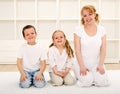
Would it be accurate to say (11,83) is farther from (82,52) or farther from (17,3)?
(17,3)

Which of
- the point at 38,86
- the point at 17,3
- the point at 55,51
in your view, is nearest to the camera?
the point at 38,86

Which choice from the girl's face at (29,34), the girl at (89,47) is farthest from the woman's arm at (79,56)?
the girl's face at (29,34)

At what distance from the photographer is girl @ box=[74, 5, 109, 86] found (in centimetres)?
268

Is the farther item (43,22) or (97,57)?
(43,22)

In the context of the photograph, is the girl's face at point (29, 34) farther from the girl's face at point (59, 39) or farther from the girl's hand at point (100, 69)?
the girl's hand at point (100, 69)

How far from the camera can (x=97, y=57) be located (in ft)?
9.02

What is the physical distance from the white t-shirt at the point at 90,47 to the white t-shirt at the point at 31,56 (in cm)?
36

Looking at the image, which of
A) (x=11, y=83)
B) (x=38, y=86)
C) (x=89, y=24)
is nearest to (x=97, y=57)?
(x=89, y=24)

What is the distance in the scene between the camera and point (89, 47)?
2719mm

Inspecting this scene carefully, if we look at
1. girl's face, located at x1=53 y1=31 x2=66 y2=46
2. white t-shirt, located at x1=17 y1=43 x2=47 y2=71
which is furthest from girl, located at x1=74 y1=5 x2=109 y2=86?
white t-shirt, located at x1=17 y1=43 x2=47 y2=71

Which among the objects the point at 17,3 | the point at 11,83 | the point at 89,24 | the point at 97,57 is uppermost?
the point at 17,3

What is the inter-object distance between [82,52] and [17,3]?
2707 millimetres

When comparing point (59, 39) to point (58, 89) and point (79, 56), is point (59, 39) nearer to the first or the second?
point (79, 56)

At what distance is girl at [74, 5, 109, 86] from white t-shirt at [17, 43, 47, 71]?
12.8 inches
